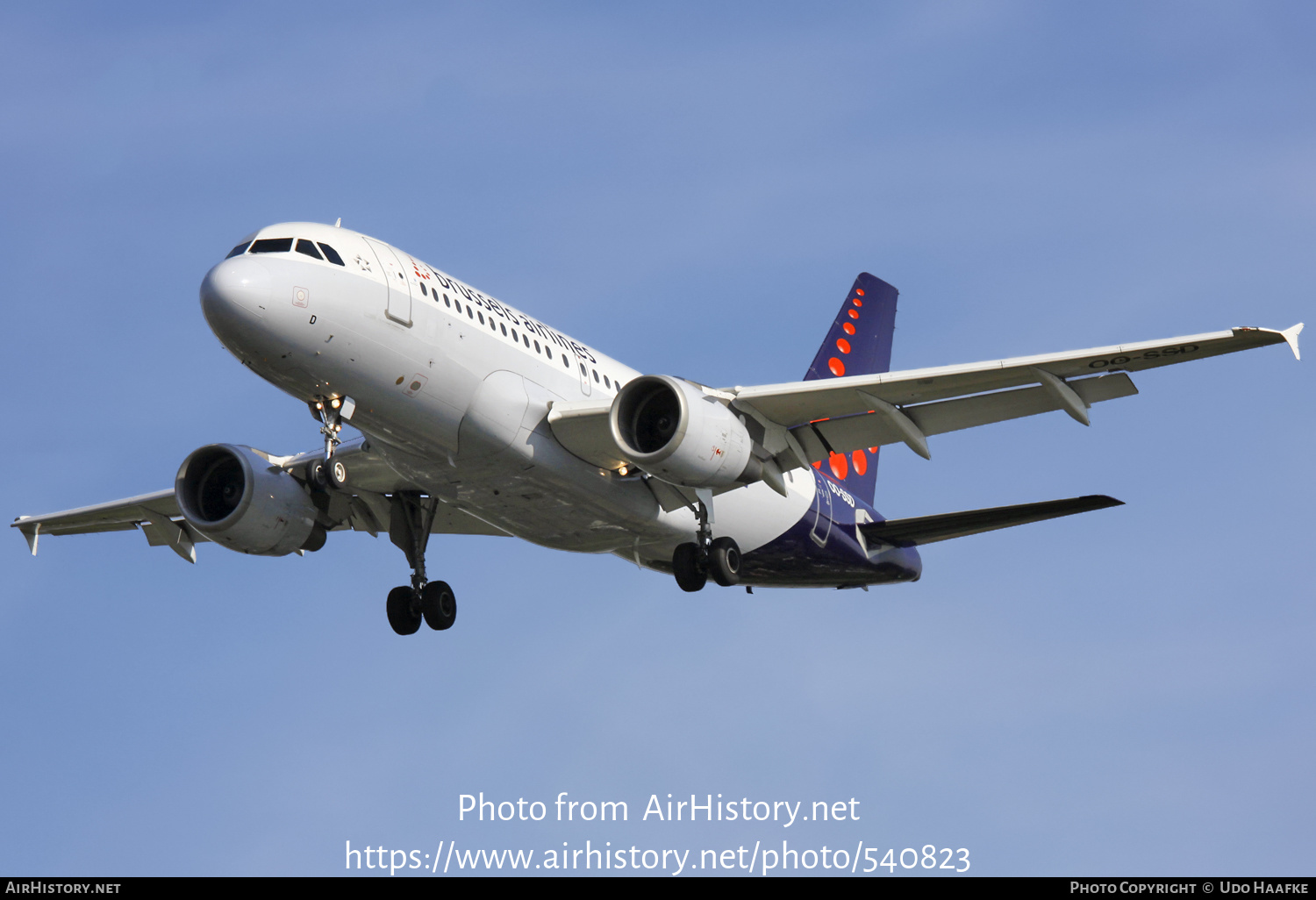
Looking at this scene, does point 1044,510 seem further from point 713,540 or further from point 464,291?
point 464,291

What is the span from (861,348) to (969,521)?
8035 millimetres

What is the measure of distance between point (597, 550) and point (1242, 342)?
1205 centimetres

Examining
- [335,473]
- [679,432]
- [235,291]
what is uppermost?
[679,432]

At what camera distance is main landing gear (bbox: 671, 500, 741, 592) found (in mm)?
26250

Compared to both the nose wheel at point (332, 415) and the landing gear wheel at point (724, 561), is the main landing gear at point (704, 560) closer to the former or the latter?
the landing gear wheel at point (724, 561)

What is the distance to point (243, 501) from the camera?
2756 centimetres

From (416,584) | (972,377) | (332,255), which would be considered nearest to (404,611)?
(416,584)

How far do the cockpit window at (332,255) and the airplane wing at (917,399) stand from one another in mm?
4283

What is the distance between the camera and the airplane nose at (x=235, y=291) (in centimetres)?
2108

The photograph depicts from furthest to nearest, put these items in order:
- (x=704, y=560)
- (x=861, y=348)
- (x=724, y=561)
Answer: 1. (x=861, y=348)
2. (x=704, y=560)
3. (x=724, y=561)

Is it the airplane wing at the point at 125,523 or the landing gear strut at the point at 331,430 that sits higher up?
the airplane wing at the point at 125,523

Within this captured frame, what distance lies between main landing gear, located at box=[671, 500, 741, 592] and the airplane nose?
8.75 m

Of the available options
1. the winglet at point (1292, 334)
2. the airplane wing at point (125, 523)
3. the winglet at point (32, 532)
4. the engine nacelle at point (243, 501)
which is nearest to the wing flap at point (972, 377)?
the winglet at point (1292, 334)

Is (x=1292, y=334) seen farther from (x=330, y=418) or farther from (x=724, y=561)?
(x=330, y=418)
